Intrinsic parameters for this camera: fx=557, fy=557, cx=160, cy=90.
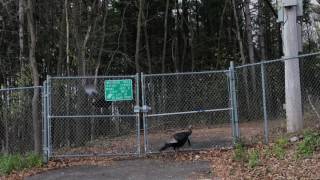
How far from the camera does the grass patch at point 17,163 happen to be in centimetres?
1348

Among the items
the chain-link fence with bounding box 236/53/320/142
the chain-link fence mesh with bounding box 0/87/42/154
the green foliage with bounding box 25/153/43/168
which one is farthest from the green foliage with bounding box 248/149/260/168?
the chain-link fence mesh with bounding box 0/87/42/154

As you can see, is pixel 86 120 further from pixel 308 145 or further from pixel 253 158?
pixel 308 145

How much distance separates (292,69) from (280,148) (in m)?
3.04

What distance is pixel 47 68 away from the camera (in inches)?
1073

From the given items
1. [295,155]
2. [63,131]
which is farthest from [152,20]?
[295,155]

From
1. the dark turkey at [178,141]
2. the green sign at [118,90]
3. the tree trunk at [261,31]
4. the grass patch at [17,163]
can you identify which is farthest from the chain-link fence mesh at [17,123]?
the tree trunk at [261,31]

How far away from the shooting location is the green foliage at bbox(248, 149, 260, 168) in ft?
37.0

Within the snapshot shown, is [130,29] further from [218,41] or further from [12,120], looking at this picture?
[12,120]

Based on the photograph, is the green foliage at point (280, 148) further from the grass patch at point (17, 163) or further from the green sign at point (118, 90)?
the grass patch at point (17, 163)

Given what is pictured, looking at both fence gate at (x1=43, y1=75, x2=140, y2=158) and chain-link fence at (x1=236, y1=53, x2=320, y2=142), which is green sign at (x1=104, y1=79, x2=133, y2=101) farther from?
chain-link fence at (x1=236, y1=53, x2=320, y2=142)

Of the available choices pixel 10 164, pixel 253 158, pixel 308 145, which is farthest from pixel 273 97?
pixel 10 164

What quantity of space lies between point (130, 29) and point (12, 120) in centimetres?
1353

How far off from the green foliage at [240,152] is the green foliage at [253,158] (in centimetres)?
13

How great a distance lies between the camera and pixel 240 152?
12516 mm
